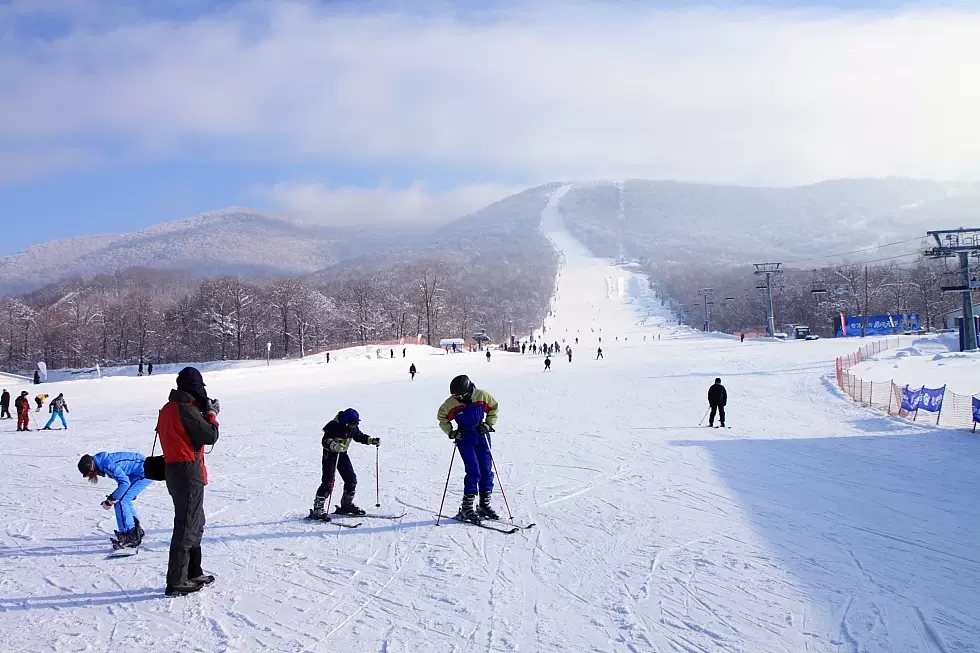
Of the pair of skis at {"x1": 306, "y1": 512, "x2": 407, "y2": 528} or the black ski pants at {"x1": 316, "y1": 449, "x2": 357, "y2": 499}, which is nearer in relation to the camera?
the pair of skis at {"x1": 306, "y1": 512, "x2": 407, "y2": 528}

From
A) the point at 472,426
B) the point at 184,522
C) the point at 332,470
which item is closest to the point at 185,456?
the point at 184,522

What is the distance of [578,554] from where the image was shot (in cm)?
678

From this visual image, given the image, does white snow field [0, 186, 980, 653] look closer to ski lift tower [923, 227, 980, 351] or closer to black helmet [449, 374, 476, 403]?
black helmet [449, 374, 476, 403]

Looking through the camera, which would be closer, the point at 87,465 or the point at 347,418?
the point at 87,465

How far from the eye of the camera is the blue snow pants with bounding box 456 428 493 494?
756 centimetres

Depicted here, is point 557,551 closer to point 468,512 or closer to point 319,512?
point 468,512

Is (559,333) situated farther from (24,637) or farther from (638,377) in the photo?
(24,637)

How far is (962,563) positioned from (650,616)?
3.44 metres

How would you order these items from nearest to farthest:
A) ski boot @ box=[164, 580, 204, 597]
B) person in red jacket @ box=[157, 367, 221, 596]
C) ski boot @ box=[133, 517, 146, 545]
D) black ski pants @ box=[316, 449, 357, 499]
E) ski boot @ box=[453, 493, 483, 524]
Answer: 1. person in red jacket @ box=[157, 367, 221, 596]
2. ski boot @ box=[164, 580, 204, 597]
3. ski boot @ box=[133, 517, 146, 545]
4. ski boot @ box=[453, 493, 483, 524]
5. black ski pants @ box=[316, 449, 357, 499]

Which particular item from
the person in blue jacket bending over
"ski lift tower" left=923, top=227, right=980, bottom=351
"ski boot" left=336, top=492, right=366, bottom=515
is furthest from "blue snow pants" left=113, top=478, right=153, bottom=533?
"ski lift tower" left=923, top=227, right=980, bottom=351

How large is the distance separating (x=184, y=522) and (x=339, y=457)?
100 inches

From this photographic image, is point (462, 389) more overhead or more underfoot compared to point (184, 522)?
more overhead

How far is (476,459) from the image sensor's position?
7.73m

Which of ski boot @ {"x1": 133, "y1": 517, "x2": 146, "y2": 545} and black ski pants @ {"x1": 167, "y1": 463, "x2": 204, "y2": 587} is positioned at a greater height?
black ski pants @ {"x1": 167, "y1": 463, "x2": 204, "y2": 587}
